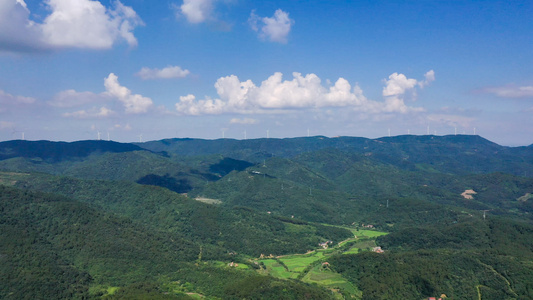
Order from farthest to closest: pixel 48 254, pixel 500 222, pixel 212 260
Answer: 1. pixel 500 222
2. pixel 212 260
3. pixel 48 254

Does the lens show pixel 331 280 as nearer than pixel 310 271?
Yes

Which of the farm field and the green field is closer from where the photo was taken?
the green field

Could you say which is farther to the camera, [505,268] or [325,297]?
[505,268]

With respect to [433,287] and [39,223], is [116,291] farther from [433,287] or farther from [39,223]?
[433,287]

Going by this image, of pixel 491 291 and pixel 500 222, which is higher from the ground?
pixel 500 222

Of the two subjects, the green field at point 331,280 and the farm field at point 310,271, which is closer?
the green field at point 331,280

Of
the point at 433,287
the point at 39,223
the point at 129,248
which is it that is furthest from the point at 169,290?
the point at 433,287

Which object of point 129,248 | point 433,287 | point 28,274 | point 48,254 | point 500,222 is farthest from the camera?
point 500,222

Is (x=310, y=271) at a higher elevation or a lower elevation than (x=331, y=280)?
lower

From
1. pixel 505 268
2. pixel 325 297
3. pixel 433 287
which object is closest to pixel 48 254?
pixel 325 297

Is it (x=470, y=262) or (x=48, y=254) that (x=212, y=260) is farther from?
(x=470, y=262)
